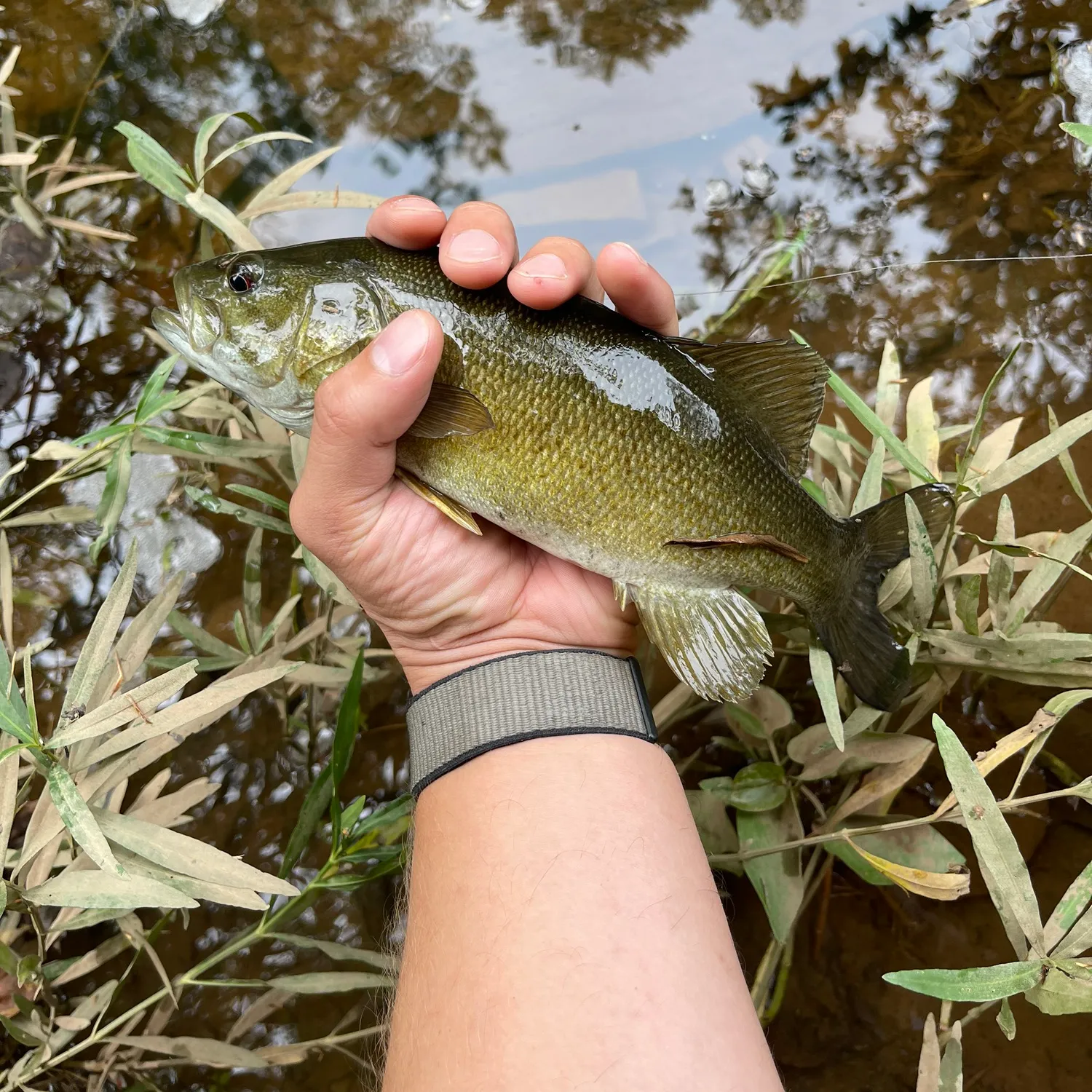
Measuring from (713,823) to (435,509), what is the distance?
96 centimetres

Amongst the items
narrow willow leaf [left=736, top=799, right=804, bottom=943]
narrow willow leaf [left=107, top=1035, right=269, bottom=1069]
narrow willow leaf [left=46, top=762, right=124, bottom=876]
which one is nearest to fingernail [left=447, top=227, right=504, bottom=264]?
narrow willow leaf [left=46, top=762, right=124, bottom=876]

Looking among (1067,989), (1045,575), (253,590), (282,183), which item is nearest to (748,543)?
(1045,575)

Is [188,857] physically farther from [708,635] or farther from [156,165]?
[156,165]

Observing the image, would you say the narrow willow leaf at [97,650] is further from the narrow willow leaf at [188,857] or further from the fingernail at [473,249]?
the fingernail at [473,249]

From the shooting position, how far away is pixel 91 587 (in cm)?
236

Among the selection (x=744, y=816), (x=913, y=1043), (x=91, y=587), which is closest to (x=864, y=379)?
(x=744, y=816)

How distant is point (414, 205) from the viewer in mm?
1468

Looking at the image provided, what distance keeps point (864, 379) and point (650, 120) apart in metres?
1.27

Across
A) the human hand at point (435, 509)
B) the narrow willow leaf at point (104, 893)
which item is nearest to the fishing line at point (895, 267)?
the human hand at point (435, 509)

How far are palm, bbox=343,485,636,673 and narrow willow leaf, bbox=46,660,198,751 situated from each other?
1.33 feet

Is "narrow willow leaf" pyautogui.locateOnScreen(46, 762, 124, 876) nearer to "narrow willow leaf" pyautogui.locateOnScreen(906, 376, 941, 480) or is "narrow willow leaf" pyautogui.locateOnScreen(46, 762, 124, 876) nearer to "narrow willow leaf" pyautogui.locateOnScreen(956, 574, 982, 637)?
"narrow willow leaf" pyautogui.locateOnScreen(956, 574, 982, 637)

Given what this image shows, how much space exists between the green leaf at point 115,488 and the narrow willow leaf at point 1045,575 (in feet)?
6.13

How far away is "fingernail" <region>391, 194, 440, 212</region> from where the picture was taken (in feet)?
4.80

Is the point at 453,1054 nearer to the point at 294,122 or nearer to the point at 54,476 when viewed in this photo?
the point at 54,476
